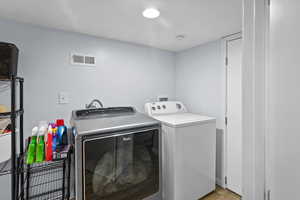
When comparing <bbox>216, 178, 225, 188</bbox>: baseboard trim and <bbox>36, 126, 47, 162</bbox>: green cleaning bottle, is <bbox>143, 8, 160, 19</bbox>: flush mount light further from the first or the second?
<bbox>216, 178, 225, 188</bbox>: baseboard trim

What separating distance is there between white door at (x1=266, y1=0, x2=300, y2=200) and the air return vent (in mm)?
1843

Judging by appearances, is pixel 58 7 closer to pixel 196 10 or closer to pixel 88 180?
pixel 196 10

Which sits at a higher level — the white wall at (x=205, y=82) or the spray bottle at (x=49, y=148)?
the white wall at (x=205, y=82)

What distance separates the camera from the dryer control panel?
202 centimetres

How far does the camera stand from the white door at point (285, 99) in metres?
0.36

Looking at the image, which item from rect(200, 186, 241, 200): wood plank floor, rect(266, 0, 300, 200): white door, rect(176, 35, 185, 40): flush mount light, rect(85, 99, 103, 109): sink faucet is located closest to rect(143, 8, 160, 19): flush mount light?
rect(176, 35, 185, 40): flush mount light

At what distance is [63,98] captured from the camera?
66.4 inches

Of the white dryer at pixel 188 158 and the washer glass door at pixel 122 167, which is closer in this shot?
the washer glass door at pixel 122 167

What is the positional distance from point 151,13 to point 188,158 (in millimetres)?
1571

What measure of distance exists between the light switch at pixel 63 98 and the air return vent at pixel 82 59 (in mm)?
399

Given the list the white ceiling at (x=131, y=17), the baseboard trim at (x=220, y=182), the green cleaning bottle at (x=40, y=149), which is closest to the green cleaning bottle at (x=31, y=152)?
the green cleaning bottle at (x=40, y=149)

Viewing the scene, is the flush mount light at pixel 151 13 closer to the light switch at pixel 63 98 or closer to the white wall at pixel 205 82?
the white wall at pixel 205 82

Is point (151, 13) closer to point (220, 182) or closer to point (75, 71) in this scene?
point (75, 71)

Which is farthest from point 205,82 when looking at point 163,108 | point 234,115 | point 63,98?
point 63,98
